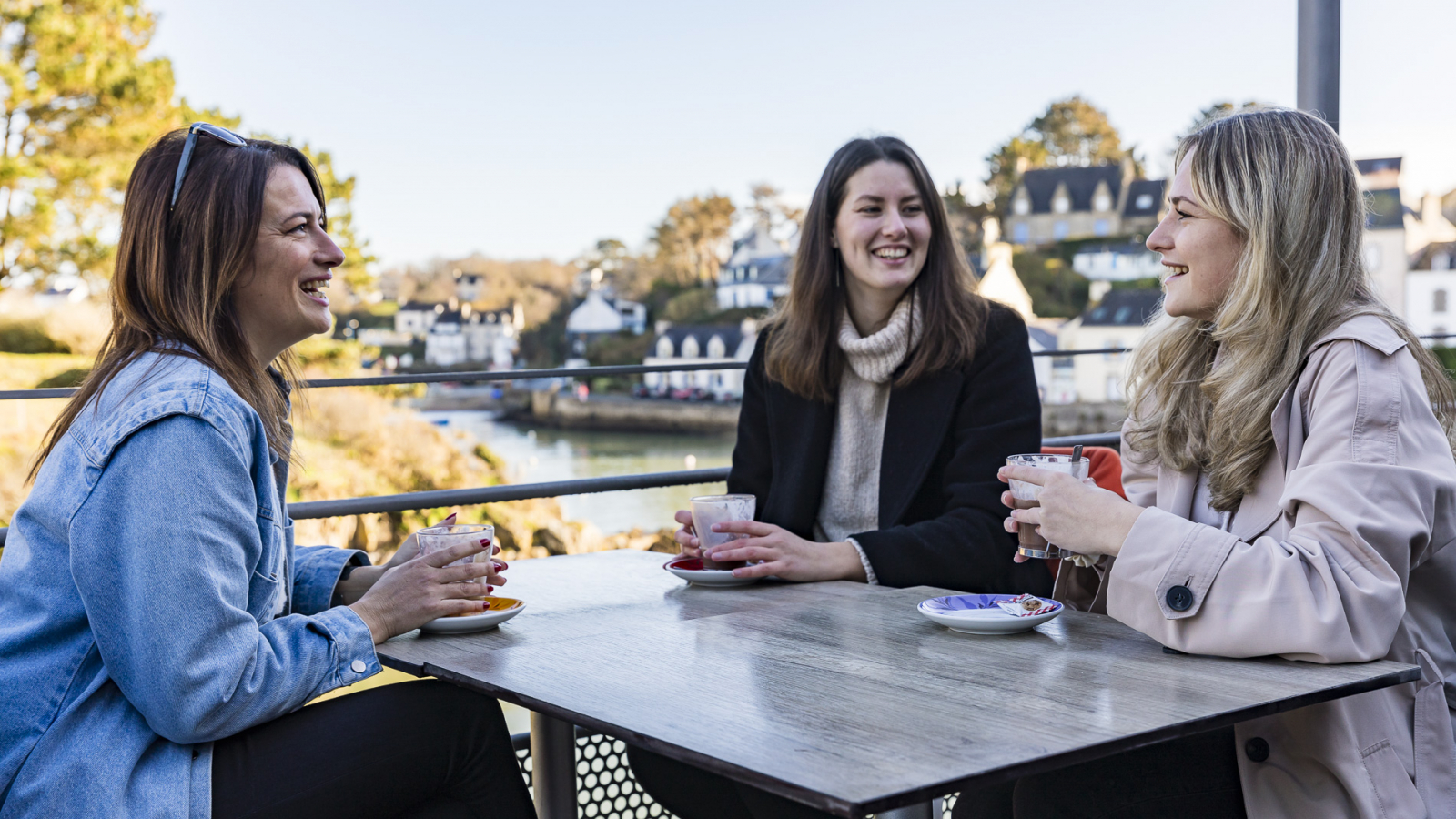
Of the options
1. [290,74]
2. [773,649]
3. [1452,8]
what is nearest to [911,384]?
[773,649]

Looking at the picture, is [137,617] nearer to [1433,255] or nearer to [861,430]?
[861,430]

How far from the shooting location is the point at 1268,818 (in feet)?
4.28

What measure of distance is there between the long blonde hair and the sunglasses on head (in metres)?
1.28

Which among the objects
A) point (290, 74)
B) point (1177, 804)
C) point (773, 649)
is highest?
point (290, 74)

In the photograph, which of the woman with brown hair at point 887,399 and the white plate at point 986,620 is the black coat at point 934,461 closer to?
the woman with brown hair at point 887,399

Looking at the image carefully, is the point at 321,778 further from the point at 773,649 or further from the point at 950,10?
the point at 950,10

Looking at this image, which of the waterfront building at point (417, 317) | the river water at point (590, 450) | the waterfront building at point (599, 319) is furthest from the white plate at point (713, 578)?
the waterfront building at point (599, 319)

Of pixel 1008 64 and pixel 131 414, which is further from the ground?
pixel 1008 64

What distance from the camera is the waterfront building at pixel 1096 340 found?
4506 cm

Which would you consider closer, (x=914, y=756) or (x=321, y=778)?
(x=914, y=756)

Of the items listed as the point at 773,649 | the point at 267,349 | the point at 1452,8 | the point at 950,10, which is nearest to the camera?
the point at 773,649

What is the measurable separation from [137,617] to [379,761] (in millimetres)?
327

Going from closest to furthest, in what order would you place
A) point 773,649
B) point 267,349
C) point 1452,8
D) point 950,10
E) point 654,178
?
point 773,649, point 267,349, point 1452,8, point 654,178, point 950,10

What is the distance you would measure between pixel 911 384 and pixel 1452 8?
310 centimetres
